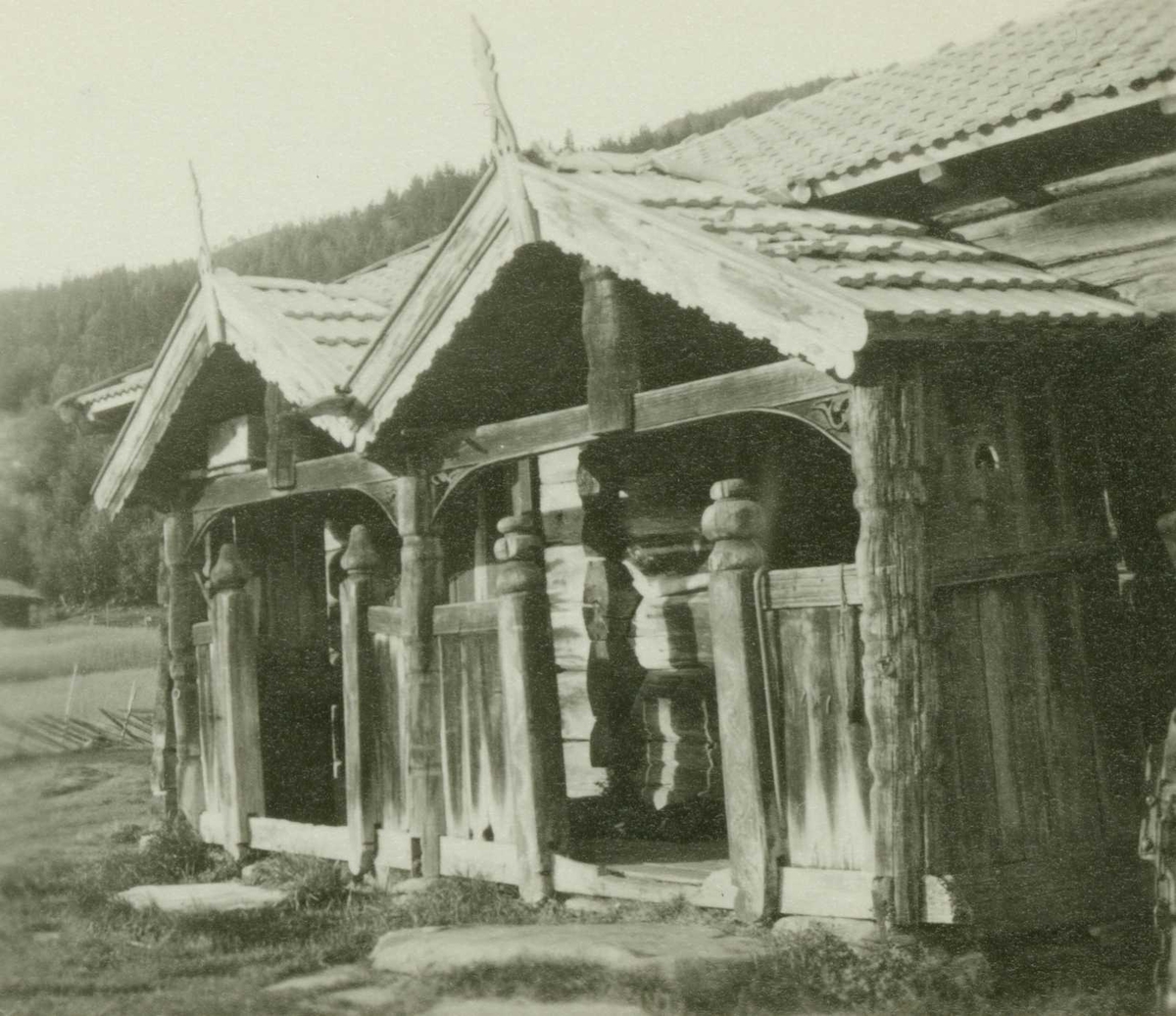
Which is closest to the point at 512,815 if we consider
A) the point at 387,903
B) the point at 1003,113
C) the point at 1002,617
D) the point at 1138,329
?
the point at 387,903

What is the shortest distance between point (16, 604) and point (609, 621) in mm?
7460

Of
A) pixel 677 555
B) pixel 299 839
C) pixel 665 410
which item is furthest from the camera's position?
pixel 677 555

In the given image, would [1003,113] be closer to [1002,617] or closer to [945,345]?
[945,345]

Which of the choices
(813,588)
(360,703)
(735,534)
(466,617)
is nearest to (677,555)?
(466,617)

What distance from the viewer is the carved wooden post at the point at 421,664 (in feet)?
23.8

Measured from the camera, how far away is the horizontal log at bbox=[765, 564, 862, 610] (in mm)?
5434

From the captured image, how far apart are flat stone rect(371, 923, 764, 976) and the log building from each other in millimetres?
302

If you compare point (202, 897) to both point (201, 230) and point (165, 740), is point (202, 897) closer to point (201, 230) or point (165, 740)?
point (165, 740)

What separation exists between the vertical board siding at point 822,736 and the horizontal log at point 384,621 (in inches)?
105

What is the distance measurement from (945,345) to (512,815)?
10.1 feet

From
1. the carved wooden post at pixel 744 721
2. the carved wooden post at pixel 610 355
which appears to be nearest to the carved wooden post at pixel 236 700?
the carved wooden post at pixel 610 355

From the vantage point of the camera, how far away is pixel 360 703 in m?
7.79

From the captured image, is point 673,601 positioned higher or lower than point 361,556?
lower

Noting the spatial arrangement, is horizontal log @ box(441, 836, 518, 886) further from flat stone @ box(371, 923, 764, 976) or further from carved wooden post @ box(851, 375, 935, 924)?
carved wooden post @ box(851, 375, 935, 924)
